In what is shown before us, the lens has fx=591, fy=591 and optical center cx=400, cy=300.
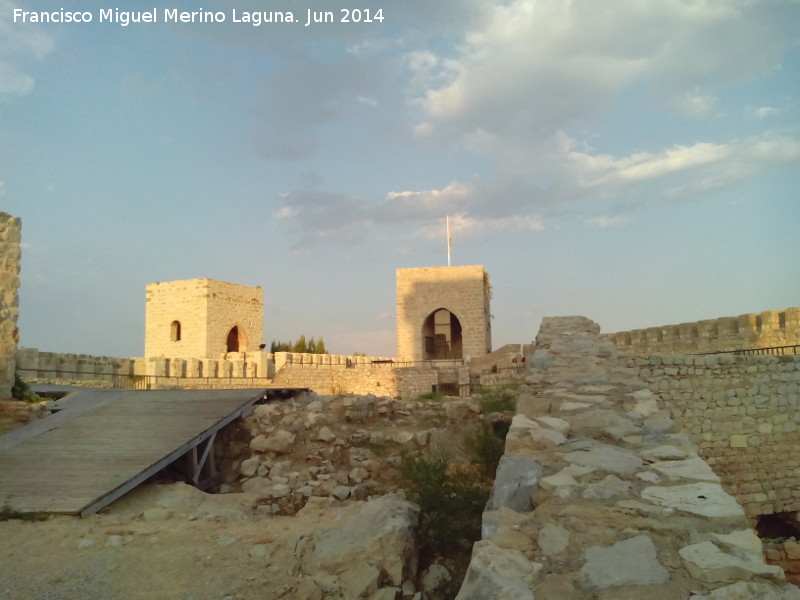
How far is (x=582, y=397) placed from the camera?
15.2 feet

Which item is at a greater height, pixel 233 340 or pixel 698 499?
pixel 233 340

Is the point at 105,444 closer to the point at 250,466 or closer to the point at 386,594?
the point at 250,466

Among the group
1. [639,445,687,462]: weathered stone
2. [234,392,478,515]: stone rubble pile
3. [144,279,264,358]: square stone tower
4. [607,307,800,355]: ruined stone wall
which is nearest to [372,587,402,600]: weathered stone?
[639,445,687,462]: weathered stone

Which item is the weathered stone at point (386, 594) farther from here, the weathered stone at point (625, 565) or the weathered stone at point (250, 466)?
the weathered stone at point (250, 466)

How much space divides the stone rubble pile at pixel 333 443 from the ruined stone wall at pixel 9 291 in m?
4.74

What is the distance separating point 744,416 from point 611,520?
7.52 m

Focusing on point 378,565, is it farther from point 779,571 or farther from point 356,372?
point 356,372

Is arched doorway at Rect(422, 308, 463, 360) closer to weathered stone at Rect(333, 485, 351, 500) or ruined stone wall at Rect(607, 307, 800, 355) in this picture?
ruined stone wall at Rect(607, 307, 800, 355)

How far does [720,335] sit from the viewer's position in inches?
513

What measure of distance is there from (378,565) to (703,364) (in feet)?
21.3

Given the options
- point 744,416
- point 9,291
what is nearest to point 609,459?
point 744,416

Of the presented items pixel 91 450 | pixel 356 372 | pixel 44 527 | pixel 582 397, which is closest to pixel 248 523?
pixel 44 527

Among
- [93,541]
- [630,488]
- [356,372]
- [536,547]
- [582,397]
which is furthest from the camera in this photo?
[356,372]

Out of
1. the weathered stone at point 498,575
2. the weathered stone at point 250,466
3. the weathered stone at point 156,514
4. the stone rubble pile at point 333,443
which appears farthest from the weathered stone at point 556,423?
the weathered stone at point 250,466
